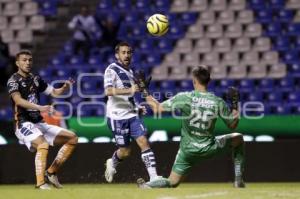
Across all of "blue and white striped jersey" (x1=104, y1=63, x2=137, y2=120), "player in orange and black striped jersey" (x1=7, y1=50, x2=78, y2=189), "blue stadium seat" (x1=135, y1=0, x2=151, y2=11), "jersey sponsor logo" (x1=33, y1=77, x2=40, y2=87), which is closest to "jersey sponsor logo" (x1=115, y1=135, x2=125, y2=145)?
"blue and white striped jersey" (x1=104, y1=63, x2=137, y2=120)

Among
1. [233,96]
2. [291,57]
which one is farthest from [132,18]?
[233,96]

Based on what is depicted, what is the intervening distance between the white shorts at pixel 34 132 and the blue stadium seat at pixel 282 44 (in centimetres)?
956

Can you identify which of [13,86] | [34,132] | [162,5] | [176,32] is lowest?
[34,132]

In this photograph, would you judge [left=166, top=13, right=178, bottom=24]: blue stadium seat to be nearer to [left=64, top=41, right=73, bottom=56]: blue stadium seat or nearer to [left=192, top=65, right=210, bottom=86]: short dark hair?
[left=64, top=41, right=73, bottom=56]: blue stadium seat

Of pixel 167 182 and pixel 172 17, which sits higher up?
pixel 172 17

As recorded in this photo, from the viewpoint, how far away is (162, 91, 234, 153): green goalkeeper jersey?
32.4 ft

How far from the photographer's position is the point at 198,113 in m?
9.93

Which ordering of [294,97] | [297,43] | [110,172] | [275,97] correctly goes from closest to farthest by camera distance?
1. [110,172]
2. [294,97]
3. [275,97]
4. [297,43]

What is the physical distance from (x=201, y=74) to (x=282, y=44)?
10259mm

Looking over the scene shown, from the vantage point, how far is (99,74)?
19984 mm

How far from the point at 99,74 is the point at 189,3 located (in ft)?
11.2

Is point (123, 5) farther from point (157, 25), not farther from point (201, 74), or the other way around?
point (201, 74)

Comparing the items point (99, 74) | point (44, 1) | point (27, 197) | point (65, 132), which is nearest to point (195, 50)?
point (99, 74)

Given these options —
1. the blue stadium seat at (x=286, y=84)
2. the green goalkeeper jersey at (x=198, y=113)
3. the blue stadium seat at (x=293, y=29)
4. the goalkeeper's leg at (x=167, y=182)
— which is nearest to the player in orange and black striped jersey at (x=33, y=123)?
the goalkeeper's leg at (x=167, y=182)
